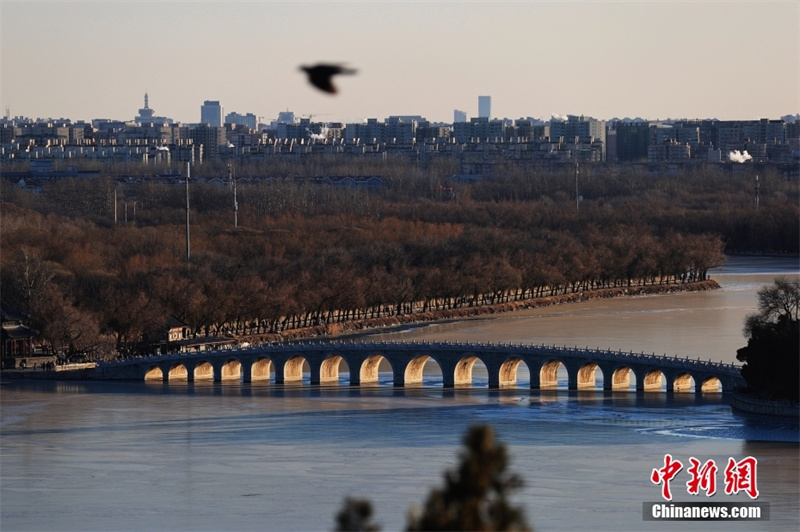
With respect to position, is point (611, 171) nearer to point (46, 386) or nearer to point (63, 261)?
point (63, 261)

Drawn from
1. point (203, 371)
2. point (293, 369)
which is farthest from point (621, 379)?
point (203, 371)

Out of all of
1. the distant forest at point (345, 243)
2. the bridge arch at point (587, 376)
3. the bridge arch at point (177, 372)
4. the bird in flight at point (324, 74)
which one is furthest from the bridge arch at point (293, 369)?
the bird in flight at point (324, 74)

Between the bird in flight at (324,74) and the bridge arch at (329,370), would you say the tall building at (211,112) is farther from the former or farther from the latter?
the bird in flight at (324,74)

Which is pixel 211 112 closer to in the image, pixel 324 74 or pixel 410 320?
pixel 410 320

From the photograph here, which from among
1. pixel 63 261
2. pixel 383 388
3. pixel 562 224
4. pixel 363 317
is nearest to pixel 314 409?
pixel 383 388

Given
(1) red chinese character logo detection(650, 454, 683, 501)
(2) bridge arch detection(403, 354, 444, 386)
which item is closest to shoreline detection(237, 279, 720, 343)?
(2) bridge arch detection(403, 354, 444, 386)

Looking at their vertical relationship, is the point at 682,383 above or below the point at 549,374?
below
